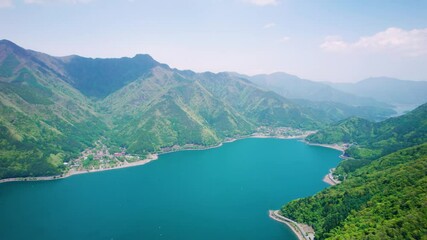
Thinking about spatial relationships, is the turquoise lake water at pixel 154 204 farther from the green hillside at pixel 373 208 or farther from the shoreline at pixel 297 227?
the green hillside at pixel 373 208

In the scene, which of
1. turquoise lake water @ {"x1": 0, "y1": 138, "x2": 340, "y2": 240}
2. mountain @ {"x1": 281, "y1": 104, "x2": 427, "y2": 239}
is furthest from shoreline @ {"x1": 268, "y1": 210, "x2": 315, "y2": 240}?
turquoise lake water @ {"x1": 0, "y1": 138, "x2": 340, "y2": 240}

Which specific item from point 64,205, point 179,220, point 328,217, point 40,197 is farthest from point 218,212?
point 40,197

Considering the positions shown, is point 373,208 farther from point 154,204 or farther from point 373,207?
point 154,204

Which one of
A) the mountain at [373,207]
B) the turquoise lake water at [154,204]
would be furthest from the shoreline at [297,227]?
the turquoise lake water at [154,204]

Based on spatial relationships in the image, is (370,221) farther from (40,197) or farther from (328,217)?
(40,197)

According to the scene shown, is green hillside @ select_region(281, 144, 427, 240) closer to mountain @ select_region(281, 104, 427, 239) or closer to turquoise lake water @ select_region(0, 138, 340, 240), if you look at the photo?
mountain @ select_region(281, 104, 427, 239)

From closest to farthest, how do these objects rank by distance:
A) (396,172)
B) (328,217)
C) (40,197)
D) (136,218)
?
(328,217) < (396,172) < (136,218) < (40,197)

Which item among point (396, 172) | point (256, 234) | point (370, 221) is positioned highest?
point (396, 172)
